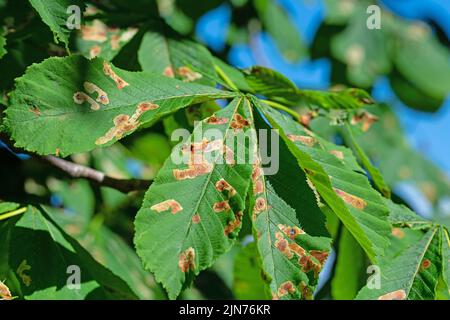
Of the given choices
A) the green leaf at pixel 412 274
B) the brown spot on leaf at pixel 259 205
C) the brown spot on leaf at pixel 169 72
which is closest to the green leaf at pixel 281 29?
the brown spot on leaf at pixel 169 72

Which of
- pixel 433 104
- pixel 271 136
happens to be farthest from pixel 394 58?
pixel 271 136

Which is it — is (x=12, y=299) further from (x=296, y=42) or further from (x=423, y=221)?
(x=296, y=42)

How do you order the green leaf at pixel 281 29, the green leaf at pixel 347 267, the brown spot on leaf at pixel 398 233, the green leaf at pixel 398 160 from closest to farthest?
the brown spot on leaf at pixel 398 233
the green leaf at pixel 347 267
the green leaf at pixel 281 29
the green leaf at pixel 398 160

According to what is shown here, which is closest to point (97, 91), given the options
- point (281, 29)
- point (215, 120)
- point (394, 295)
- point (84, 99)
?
point (84, 99)

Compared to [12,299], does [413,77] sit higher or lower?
lower

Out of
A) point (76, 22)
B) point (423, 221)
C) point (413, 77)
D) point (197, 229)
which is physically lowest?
point (413, 77)

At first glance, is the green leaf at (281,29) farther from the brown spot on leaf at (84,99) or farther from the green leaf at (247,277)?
the brown spot on leaf at (84,99)

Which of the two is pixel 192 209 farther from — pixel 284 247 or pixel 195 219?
pixel 284 247
